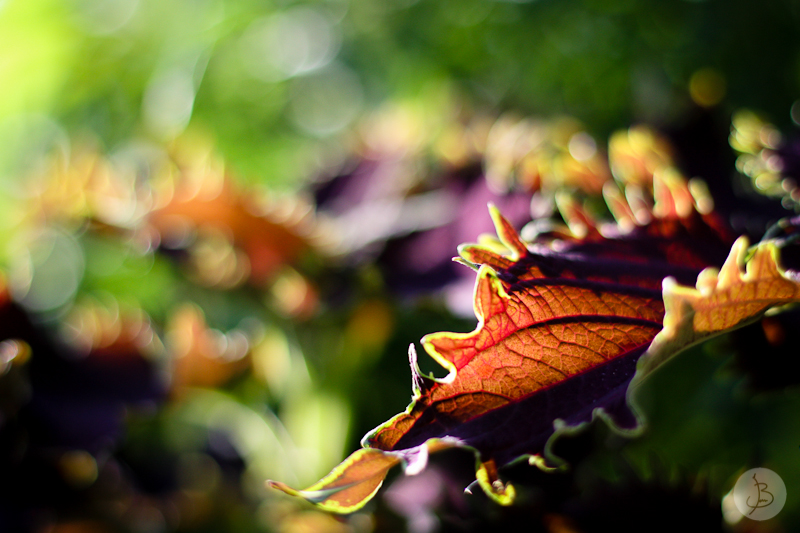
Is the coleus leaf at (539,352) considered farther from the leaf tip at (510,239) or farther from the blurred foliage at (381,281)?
the blurred foliage at (381,281)

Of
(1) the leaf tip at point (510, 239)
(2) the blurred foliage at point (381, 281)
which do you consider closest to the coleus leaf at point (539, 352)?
(1) the leaf tip at point (510, 239)

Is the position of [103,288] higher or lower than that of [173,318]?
lower

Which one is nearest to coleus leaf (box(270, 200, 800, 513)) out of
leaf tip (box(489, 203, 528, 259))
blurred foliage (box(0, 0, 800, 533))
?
leaf tip (box(489, 203, 528, 259))

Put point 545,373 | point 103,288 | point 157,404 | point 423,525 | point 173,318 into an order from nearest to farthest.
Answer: point 545,373 → point 423,525 → point 157,404 → point 173,318 → point 103,288

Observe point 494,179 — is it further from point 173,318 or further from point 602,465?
point 173,318

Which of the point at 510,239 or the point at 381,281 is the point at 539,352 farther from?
the point at 381,281

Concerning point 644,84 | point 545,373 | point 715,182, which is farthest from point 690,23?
point 545,373

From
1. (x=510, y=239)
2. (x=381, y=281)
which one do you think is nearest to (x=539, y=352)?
(x=510, y=239)
